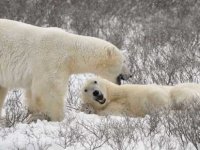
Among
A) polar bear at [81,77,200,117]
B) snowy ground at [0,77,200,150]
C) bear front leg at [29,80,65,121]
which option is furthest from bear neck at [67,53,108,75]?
snowy ground at [0,77,200,150]

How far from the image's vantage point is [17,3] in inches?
491

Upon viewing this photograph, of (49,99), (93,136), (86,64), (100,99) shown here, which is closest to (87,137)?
(93,136)

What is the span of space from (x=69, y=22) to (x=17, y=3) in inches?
57.5

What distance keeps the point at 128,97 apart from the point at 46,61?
1.23 metres

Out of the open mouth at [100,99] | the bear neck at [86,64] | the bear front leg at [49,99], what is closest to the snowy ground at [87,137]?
the bear front leg at [49,99]

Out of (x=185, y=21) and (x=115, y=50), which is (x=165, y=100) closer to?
(x=115, y=50)

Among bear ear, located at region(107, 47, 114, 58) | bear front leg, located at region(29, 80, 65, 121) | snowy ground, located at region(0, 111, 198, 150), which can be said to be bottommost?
snowy ground, located at region(0, 111, 198, 150)

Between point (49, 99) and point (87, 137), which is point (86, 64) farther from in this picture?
point (87, 137)

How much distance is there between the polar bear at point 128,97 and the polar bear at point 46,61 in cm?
51

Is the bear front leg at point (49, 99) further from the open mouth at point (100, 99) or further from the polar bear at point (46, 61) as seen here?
the open mouth at point (100, 99)

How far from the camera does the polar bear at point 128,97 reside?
580 centimetres

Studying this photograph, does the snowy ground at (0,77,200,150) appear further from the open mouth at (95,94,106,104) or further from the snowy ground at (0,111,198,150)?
the open mouth at (95,94,106,104)

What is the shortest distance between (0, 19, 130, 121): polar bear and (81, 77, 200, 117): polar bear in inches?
20.1

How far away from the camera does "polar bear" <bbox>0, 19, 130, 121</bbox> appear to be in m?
5.26
